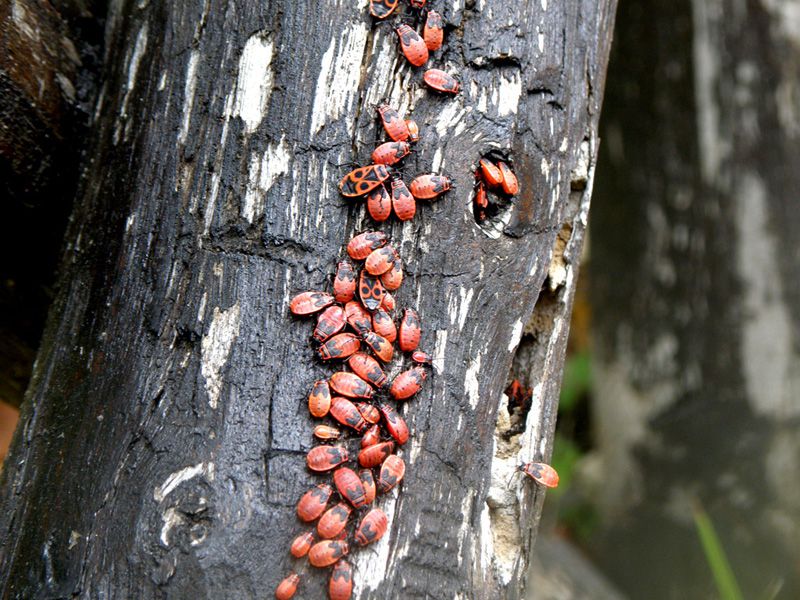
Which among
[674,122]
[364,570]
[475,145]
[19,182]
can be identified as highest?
[674,122]

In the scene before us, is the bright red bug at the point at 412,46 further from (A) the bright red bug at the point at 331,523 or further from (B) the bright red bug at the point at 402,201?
(A) the bright red bug at the point at 331,523

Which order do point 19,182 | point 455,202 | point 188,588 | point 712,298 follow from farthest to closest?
1. point 712,298
2. point 19,182
3. point 455,202
4. point 188,588

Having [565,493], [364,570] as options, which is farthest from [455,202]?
[565,493]

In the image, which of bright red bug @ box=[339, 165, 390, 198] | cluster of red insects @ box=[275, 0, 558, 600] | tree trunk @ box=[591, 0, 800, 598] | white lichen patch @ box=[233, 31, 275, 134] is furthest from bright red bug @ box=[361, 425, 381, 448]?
tree trunk @ box=[591, 0, 800, 598]

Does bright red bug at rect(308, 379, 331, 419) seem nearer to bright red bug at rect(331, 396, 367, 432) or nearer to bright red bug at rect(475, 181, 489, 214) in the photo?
bright red bug at rect(331, 396, 367, 432)

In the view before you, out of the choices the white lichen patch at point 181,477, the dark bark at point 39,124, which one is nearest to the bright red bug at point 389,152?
the white lichen patch at point 181,477

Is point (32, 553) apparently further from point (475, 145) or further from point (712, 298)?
point (712, 298)
